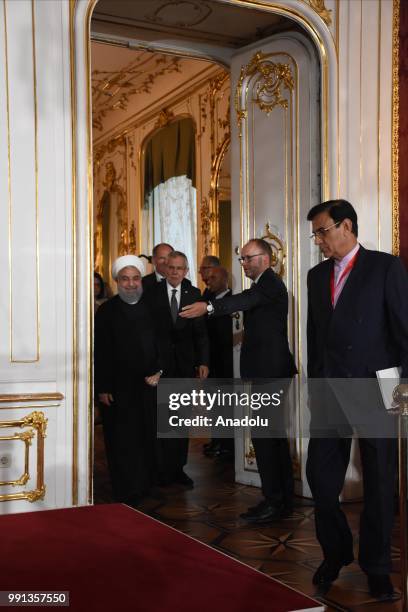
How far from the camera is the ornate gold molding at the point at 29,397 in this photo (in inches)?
164

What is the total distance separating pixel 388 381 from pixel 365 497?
1.71ft

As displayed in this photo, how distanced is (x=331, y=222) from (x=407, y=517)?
55.5 inches

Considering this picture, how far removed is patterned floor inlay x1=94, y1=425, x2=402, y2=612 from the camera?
11.0 feet

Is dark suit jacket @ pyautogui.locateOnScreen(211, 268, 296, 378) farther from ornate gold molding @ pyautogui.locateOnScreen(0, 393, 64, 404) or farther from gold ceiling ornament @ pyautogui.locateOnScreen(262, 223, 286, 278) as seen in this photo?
ornate gold molding @ pyautogui.locateOnScreen(0, 393, 64, 404)

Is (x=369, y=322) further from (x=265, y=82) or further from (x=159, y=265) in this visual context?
(x=159, y=265)

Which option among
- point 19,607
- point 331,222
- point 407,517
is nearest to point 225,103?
point 331,222

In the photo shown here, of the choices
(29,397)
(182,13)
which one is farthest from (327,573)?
(182,13)

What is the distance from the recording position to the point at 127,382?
199 inches

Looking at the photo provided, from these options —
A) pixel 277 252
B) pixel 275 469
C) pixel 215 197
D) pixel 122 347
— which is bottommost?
pixel 275 469

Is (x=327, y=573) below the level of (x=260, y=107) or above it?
below

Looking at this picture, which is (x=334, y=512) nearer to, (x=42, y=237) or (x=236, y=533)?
(x=236, y=533)

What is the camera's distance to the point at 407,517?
8.16 feet

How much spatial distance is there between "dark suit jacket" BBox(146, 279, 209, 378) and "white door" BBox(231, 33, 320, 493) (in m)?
0.38

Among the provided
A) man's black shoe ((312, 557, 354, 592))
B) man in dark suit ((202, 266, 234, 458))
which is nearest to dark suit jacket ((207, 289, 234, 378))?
man in dark suit ((202, 266, 234, 458))
